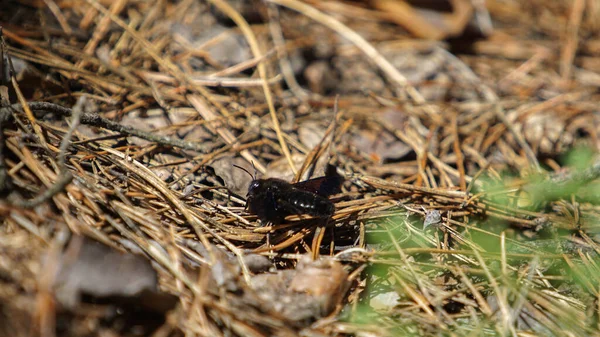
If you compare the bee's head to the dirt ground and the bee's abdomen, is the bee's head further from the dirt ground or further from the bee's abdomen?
the bee's abdomen

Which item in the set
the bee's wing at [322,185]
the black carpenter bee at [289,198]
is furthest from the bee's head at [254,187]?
the bee's wing at [322,185]

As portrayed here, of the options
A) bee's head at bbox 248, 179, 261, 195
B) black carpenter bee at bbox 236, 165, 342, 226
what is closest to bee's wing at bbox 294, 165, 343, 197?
black carpenter bee at bbox 236, 165, 342, 226

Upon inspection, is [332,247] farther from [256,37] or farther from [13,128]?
[256,37]

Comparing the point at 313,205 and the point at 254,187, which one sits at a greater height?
the point at 313,205

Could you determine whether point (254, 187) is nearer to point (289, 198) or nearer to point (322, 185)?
point (289, 198)

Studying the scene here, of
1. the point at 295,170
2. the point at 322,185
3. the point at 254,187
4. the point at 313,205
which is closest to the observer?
the point at 313,205

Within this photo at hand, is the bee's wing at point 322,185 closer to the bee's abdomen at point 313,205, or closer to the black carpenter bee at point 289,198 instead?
the black carpenter bee at point 289,198

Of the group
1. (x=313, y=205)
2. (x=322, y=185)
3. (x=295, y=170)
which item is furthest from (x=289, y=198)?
(x=295, y=170)

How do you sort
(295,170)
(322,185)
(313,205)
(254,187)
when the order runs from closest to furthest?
1. (313,205)
2. (254,187)
3. (322,185)
4. (295,170)
